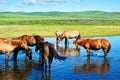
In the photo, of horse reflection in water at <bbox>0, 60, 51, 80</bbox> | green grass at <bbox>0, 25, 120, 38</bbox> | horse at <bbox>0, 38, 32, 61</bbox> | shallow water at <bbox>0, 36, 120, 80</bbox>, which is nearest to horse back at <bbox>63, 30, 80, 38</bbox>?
green grass at <bbox>0, 25, 120, 38</bbox>

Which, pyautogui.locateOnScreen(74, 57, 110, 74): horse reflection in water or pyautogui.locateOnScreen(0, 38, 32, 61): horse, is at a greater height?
pyautogui.locateOnScreen(0, 38, 32, 61): horse

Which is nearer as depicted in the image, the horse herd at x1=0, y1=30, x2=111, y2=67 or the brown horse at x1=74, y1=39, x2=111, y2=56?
the horse herd at x1=0, y1=30, x2=111, y2=67

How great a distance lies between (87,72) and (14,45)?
5.47m

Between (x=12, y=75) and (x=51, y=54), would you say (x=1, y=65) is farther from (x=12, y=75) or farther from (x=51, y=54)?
(x=51, y=54)

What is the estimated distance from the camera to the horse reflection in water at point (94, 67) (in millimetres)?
14672

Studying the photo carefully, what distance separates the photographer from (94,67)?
15.6 meters

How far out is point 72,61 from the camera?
17438mm

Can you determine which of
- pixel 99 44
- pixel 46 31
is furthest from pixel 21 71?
pixel 46 31

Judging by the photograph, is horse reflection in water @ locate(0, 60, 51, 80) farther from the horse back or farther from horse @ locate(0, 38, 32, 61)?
the horse back

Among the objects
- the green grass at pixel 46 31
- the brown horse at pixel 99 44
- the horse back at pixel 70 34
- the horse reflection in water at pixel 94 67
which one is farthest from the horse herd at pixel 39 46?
the green grass at pixel 46 31

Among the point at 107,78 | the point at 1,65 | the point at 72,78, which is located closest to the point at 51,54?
the point at 72,78

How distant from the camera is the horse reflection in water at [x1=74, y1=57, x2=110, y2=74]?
14.7 metres

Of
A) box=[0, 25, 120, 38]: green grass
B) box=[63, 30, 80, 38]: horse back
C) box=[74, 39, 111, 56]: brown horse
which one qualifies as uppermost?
box=[74, 39, 111, 56]: brown horse

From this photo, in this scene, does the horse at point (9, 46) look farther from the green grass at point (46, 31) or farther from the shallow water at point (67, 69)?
the green grass at point (46, 31)
